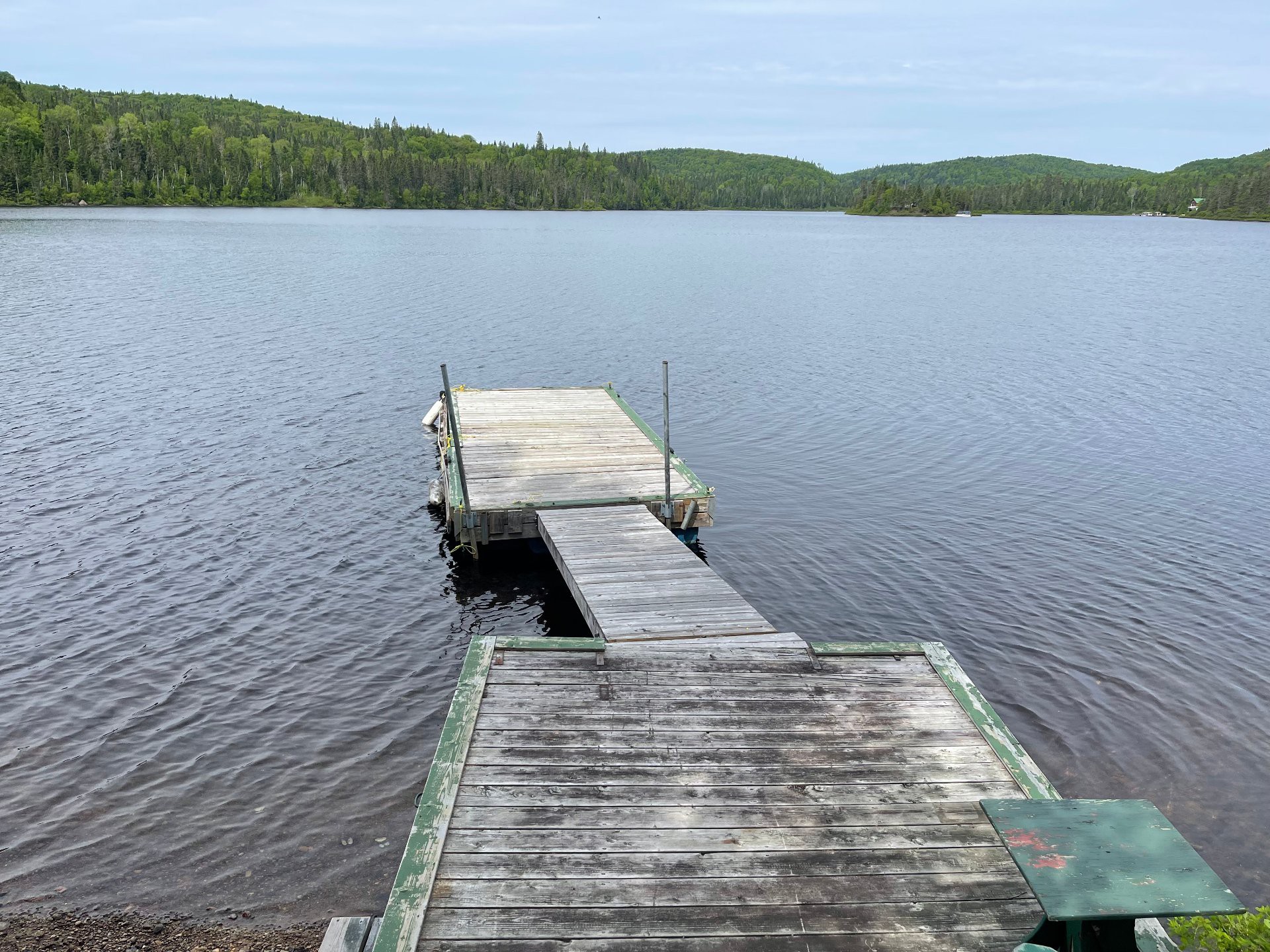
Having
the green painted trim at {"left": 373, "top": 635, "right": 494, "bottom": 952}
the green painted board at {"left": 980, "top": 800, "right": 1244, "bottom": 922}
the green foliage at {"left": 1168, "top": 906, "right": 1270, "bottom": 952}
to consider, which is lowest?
the green painted trim at {"left": 373, "top": 635, "right": 494, "bottom": 952}

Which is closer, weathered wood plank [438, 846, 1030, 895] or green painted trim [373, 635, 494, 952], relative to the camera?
green painted trim [373, 635, 494, 952]

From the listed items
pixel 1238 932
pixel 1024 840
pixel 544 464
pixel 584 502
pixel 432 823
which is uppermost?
pixel 1238 932

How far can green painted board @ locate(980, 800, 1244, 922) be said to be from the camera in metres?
4.80

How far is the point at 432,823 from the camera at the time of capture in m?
7.07

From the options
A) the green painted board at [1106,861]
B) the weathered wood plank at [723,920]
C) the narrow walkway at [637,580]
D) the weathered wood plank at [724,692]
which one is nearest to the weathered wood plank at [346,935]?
the weathered wood plank at [723,920]

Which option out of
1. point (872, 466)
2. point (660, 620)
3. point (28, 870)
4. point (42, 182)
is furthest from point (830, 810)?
point (42, 182)

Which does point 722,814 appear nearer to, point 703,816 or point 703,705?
point 703,816

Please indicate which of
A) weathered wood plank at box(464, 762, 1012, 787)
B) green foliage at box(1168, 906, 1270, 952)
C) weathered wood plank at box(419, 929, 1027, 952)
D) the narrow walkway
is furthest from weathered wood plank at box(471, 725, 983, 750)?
green foliage at box(1168, 906, 1270, 952)

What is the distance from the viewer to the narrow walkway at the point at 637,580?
12.0 m

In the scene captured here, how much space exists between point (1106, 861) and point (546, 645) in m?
6.22

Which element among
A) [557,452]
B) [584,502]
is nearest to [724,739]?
[584,502]

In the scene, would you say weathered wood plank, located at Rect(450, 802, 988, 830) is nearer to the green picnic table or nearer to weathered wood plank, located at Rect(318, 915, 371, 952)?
weathered wood plank, located at Rect(318, 915, 371, 952)

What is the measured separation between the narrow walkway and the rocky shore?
5.09 meters

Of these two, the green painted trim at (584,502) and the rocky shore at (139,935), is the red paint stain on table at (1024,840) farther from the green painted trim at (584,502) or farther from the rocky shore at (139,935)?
the green painted trim at (584,502)
